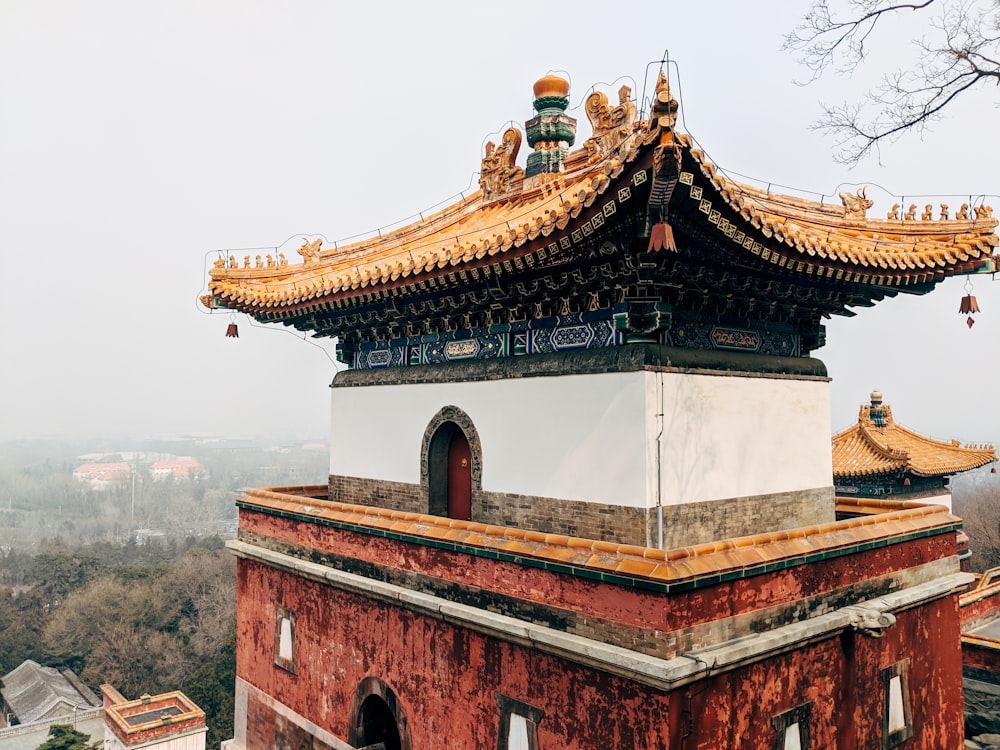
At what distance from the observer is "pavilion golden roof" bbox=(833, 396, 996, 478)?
21016mm

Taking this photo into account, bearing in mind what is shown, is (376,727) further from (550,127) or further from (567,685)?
(550,127)

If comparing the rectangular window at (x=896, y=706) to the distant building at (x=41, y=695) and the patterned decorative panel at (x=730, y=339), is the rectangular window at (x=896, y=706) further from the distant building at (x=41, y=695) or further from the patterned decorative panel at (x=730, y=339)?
the distant building at (x=41, y=695)

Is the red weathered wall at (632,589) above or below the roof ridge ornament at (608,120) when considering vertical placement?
below

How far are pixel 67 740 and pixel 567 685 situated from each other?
110ft

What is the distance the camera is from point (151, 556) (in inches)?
2889

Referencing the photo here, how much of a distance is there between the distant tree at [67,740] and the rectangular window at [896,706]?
32.9m

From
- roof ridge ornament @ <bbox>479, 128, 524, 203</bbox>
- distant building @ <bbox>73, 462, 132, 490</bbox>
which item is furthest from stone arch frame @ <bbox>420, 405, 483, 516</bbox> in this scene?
distant building @ <bbox>73, 462, 132, 490</bbox>

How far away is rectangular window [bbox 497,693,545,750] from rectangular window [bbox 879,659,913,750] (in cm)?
383

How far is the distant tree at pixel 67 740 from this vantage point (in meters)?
30.4

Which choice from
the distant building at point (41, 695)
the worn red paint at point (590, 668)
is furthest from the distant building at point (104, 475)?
the worn red paint at point (590, 668)

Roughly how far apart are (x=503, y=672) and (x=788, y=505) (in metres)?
3.86

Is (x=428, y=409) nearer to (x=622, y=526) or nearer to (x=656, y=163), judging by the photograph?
(x=622, y=526)

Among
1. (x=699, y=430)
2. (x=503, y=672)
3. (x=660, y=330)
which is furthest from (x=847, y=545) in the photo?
(x=503, y=672)

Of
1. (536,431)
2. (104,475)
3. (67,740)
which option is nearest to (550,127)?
(536,431)
